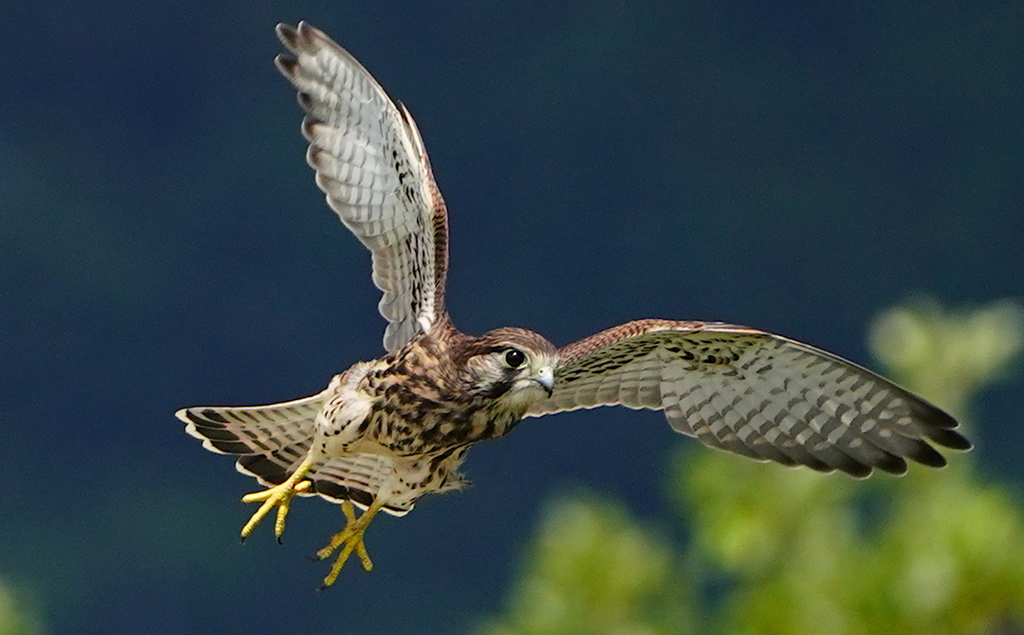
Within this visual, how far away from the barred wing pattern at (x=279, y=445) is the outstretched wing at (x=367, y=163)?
0.27 meters

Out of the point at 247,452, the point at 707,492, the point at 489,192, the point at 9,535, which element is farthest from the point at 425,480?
the point at 9,535

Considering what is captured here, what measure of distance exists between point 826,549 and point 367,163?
148cm

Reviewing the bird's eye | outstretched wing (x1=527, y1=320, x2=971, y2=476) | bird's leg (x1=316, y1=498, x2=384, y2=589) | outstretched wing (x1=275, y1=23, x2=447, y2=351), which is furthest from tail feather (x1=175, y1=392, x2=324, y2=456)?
the bird's eye

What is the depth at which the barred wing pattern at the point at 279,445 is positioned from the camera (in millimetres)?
4434

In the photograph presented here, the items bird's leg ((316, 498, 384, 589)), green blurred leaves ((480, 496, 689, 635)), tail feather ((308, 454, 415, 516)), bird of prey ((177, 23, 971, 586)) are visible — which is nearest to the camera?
bird's leg ((316, 498, 384, 589))

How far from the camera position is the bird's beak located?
405 cm

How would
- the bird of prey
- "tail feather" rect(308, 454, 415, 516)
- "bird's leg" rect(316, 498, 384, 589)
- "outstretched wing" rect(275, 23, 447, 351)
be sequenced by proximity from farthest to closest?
"outstretched wing" rect(275, 23, 447, 351) → "tail feather" rect(308, 454, 415, 516) → the bird of prey → "bird's leg" rect(316, 498, 384, 589)

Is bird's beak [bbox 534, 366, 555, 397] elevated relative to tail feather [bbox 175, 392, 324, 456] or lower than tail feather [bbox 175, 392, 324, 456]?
elevated

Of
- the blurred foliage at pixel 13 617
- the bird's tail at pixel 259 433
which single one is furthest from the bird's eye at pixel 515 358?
the blurred foliage at pixel 13 617

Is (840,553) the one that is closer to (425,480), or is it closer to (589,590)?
(589,590)

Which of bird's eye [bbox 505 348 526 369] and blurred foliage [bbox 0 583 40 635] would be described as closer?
bird's eye [bbox 505 348 526 369]

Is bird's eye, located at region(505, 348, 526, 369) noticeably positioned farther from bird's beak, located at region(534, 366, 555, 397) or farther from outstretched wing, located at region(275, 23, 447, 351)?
outstretched wing, located at region(275, 23, 447, 351)

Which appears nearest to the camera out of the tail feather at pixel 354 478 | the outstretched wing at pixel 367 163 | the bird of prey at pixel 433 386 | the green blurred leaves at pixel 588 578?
the bird of prey at pixel 433 386

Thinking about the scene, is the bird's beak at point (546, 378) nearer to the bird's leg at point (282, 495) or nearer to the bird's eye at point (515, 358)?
the bird's eye at point (515, 358)
